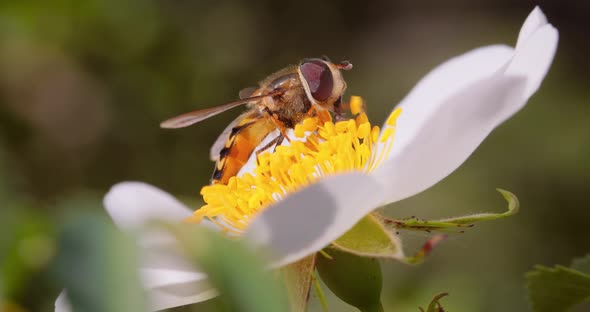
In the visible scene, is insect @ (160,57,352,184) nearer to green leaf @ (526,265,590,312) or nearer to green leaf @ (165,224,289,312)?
green leaf @ (526,265,590,312)

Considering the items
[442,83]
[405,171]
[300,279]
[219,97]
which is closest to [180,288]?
[300,279]

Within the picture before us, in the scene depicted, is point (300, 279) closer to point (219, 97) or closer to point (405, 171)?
point (405, 171)

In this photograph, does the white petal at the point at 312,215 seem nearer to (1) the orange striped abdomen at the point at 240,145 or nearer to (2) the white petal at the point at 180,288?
(2) the white petal at the point at 180,288

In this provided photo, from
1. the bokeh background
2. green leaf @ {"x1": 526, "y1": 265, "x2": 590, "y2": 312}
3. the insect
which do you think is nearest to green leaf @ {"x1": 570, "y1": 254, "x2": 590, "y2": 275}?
green leaf @ {"x1": 526, "y1": 265, "x2": 590, "y2": 312}

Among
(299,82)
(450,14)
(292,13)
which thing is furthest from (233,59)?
(299,82)

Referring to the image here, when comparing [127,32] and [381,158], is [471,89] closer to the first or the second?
[381,158]
